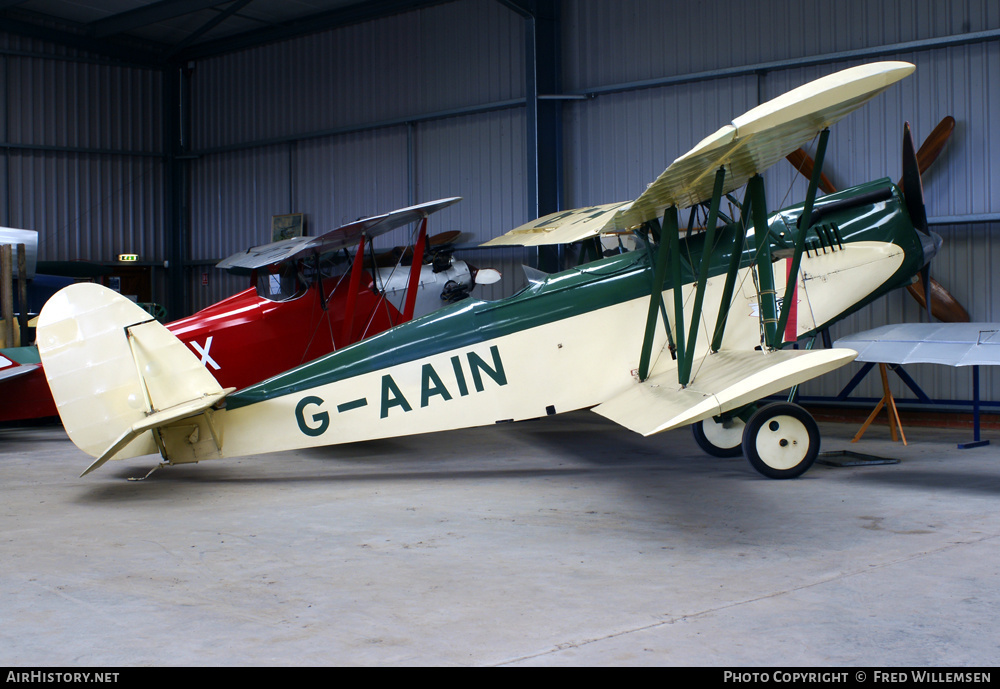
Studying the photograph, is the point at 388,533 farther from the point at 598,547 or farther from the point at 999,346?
the point at 999,346

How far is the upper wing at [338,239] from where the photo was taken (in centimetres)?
805

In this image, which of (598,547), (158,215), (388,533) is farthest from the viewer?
(158,215)

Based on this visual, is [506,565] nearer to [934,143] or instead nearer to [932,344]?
[932,344]

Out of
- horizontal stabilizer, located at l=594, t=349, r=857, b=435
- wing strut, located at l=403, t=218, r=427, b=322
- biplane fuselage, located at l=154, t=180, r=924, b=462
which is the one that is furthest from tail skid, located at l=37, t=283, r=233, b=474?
horizontal stabilizer, located at l=594, t=349, r=857, b=435

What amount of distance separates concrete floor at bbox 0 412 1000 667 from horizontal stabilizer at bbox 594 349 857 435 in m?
0.61

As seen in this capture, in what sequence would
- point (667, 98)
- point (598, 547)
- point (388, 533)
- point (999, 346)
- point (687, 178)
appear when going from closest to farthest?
point (598, 547), point (388, 533), point (687, 178), point (999, 346), point (667, 98)

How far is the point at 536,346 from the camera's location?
6715mm

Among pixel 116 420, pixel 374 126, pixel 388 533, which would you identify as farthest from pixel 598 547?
pixel 374 126

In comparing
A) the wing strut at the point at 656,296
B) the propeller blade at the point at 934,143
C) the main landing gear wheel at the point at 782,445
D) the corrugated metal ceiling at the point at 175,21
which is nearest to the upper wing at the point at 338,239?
the wing strut at the point at 656,296

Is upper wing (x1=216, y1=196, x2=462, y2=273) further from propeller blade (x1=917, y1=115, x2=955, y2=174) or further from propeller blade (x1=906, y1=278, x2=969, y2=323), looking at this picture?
propeller blade (x1=906, y1=278, x2=969, y2=323)

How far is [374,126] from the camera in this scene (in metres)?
14.9

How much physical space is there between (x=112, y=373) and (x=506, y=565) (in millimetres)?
3272

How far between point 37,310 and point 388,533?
426 inches

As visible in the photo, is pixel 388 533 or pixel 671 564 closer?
pixel 671 564
